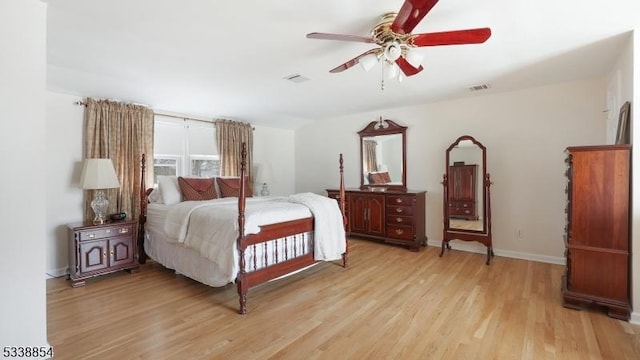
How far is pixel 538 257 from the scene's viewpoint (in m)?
3.97

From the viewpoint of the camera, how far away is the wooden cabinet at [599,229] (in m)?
2.46

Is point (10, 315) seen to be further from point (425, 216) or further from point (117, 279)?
point (425, 216)

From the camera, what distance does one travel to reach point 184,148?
4.87 m

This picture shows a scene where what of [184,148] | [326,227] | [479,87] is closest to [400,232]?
[326,227]

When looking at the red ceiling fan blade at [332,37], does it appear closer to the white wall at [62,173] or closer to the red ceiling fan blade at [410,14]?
the red ceiling fan blade at [410,14]

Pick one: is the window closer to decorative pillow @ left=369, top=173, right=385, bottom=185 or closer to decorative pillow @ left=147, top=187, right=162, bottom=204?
decorative pillow @ left=147, top=187, right=162, bottom=204

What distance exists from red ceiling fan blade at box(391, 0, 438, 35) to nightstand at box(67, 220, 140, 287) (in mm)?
3548

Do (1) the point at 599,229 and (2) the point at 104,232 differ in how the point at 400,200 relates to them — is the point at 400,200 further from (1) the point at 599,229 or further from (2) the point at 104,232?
(2) the point at 104,232

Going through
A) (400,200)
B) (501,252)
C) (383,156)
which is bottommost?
(501,252)

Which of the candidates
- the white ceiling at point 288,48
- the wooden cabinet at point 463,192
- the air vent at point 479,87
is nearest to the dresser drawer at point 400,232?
the wooden cabinet at point 463,192

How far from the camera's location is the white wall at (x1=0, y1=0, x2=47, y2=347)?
5.75 feet

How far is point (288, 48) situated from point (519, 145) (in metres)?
3.33

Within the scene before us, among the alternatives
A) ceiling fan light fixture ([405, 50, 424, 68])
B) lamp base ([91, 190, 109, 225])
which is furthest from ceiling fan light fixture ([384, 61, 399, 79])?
lamp base ([91, 190, 109, 225])

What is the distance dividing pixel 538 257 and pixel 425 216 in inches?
59.8
